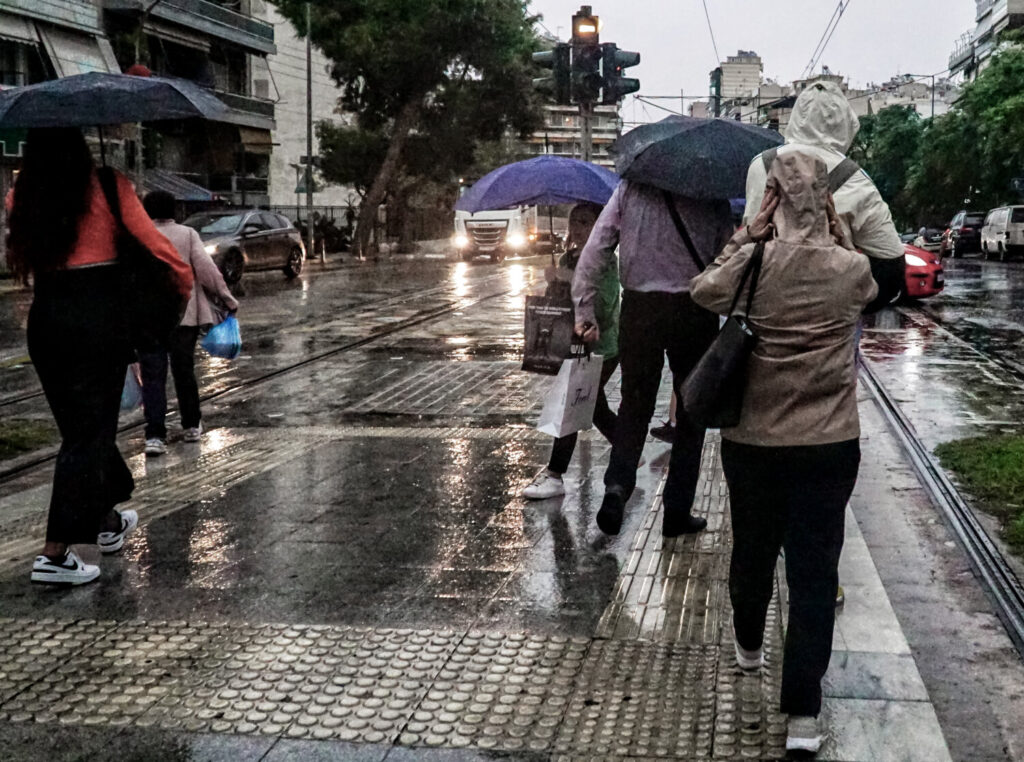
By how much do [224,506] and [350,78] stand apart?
3803 cm

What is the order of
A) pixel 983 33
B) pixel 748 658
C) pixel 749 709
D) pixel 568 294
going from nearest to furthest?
pixel 749 709 < pixel 748 658 < pixel 568 294 < pixel 983 33

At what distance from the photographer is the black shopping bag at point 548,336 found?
6.13m

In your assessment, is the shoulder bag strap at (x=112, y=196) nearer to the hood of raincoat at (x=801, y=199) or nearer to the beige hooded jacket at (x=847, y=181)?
the beige hooded jacket at (x=847, y=181)

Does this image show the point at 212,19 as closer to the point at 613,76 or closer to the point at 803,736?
the point at 613,76

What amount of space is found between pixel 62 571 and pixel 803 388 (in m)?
3.17

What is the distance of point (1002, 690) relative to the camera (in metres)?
4.11

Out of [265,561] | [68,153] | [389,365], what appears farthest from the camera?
[389,365]

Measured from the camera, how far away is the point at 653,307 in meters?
5.51

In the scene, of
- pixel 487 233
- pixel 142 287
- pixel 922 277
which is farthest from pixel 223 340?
pixel 487 233

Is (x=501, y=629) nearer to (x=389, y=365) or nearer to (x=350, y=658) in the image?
(x=350, y=658)

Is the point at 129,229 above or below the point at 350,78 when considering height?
below

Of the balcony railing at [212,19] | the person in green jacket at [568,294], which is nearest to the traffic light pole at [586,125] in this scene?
the person in green jacket at [568,294]

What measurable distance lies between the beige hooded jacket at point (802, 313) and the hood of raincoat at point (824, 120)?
791 mm

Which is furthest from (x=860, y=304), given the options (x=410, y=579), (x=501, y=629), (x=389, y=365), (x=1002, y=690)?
(x=389, y=365)
